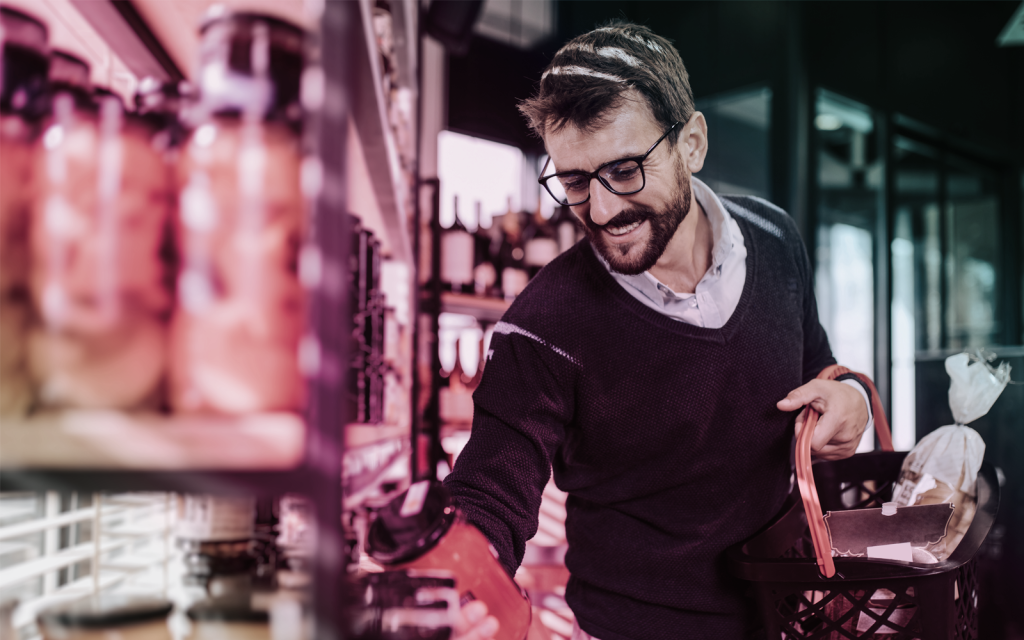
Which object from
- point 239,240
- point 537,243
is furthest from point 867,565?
point 537,243

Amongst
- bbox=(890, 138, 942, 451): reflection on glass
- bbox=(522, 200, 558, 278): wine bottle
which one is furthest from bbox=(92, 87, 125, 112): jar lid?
bbox=(890, 138, 942, 451): reflection on glass

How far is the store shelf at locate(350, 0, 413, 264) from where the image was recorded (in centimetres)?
95

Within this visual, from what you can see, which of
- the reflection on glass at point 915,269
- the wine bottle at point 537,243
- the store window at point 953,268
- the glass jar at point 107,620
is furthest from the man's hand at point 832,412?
the store window at point 953,268

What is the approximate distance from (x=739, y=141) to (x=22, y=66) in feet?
10.1

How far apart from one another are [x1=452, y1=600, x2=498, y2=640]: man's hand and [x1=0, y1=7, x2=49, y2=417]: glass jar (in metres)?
0.45

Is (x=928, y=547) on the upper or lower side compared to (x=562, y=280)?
lower

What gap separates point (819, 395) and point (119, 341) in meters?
1.03

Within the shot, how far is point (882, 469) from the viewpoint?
4.46 ft

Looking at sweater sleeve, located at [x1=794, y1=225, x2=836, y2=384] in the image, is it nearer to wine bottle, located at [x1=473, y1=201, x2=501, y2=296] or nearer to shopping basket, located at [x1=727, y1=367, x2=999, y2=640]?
shopping basket, located at [x1=727, y1=367, x2=999, y2=640]

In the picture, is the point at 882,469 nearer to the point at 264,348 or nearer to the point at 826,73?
the point at 264,348

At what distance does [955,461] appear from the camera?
3.68 feet

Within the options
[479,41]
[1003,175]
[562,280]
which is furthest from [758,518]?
[1003,175]

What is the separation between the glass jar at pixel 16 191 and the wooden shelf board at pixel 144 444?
1.8 inches

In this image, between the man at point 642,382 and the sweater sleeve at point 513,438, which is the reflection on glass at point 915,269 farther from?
the sweater sleeve at point 513,438
